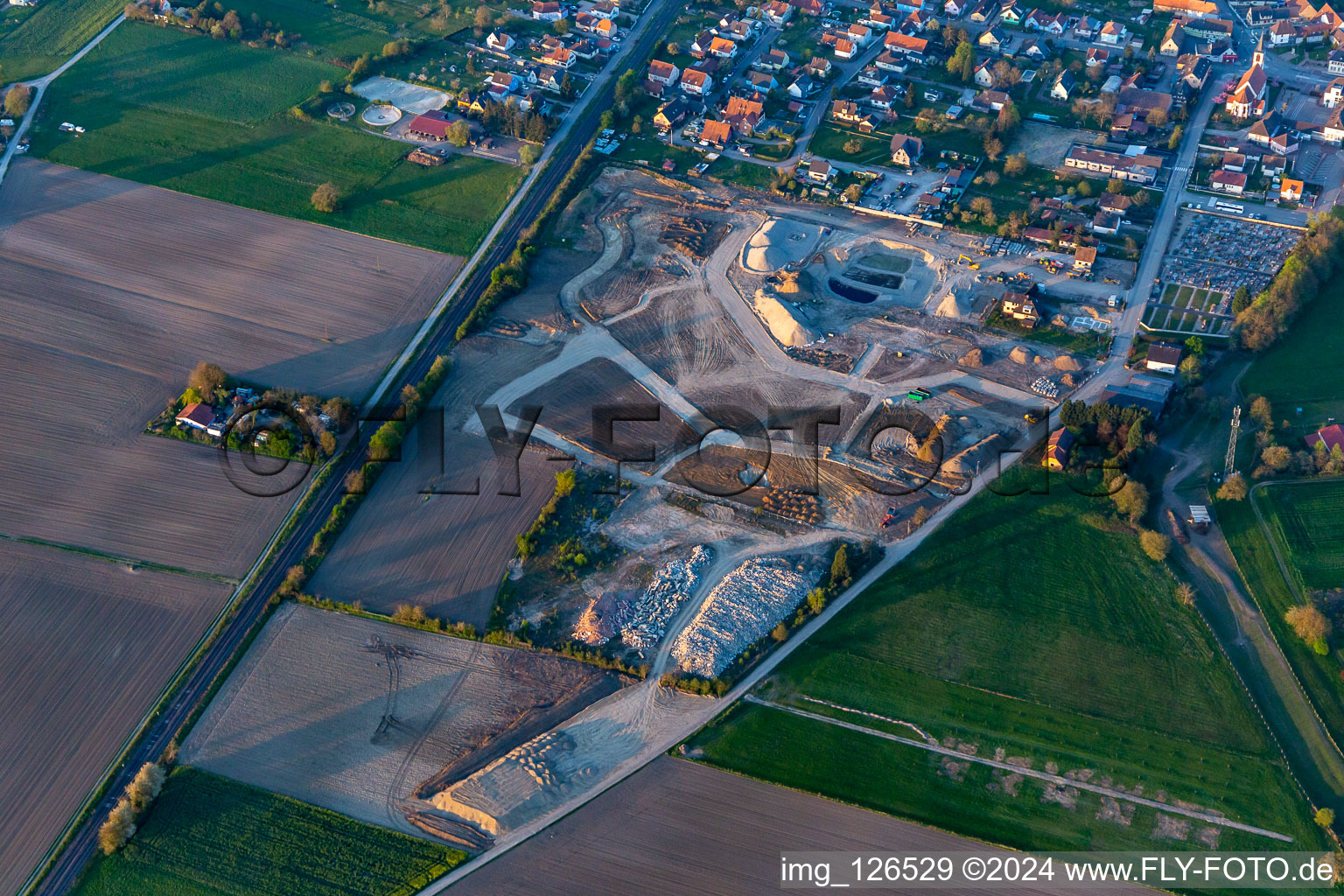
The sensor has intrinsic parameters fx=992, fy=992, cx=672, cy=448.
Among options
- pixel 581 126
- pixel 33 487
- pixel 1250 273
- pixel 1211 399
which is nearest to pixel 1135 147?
pixel 1250 273

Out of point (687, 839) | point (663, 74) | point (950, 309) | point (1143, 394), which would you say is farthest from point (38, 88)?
point (1143, 394)

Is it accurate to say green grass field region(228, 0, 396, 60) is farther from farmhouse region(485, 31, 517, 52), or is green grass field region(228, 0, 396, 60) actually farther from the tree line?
the tree line

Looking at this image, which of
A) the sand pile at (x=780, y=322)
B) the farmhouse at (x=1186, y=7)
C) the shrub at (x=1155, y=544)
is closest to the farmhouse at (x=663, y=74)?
the sand pile at (x=780, y=322)

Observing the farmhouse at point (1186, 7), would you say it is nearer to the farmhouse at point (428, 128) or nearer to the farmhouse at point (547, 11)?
the farmhouse at point (547, 11)

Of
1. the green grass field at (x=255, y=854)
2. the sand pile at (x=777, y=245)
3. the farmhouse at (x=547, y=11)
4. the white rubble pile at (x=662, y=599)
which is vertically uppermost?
the farmhouse at (x=547, y=11)

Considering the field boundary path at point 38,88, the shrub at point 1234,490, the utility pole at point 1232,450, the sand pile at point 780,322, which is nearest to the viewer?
the shrub at point 1234,490

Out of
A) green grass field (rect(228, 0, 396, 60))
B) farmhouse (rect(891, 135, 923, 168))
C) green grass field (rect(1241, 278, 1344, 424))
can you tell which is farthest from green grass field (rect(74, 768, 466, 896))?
green grass field (rect(228, 0, 396, 60))

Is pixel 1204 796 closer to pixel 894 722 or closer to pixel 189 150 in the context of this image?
pixel 894 722
